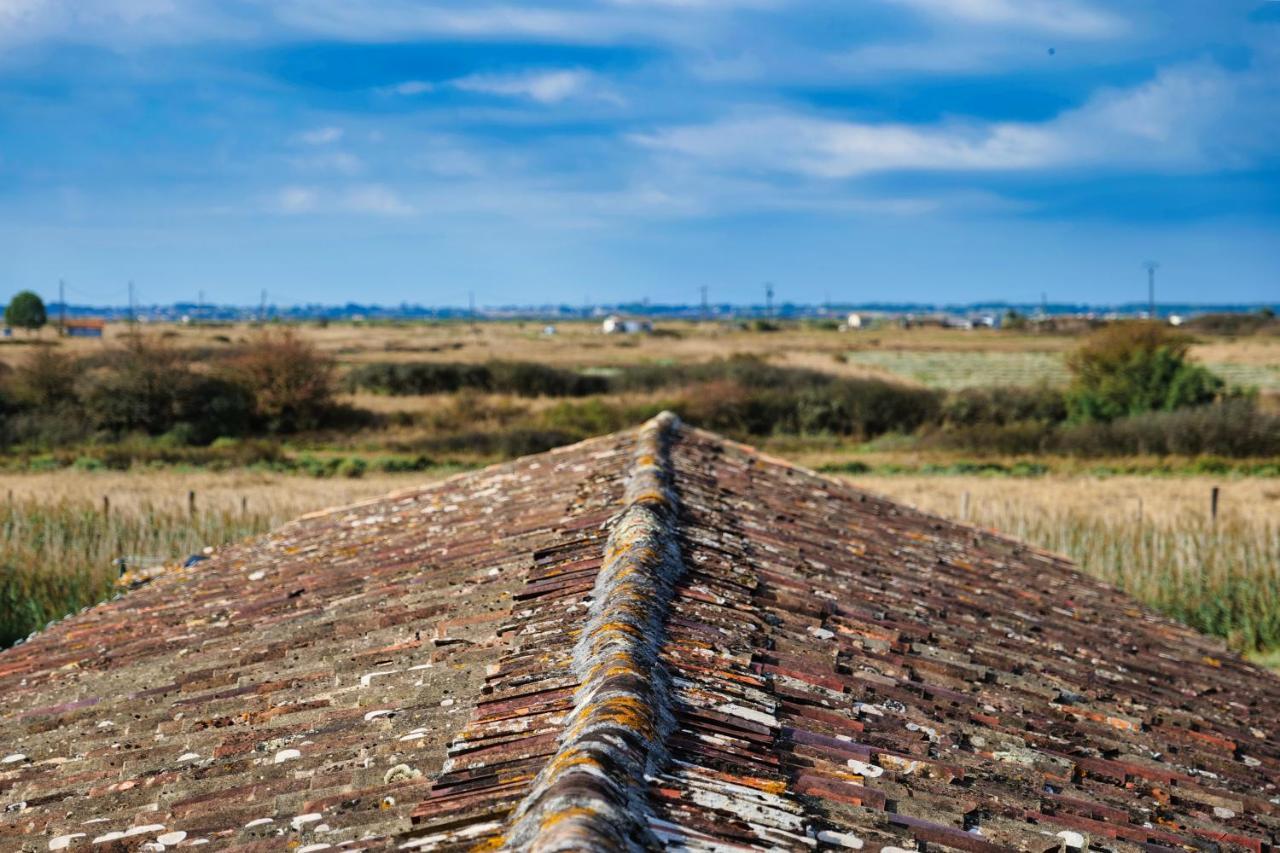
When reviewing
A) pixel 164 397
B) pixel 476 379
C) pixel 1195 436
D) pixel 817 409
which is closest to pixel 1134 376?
pixel 1195 436

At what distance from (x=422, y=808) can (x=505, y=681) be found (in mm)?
Result: 863

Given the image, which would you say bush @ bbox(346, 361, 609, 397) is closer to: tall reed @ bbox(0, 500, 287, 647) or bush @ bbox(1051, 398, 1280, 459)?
bush @ bbox(1051, 398, 1280, 459)

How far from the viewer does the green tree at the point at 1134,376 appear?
42.7 meters

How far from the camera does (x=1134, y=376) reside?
44.6 metres

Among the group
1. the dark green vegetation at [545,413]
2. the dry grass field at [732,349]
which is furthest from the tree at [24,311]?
the dark green vegetation at [545,413]

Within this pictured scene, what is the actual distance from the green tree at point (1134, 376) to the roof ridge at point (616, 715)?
4208 centimetres

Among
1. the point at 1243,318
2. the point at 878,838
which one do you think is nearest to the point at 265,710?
the point at 878,838

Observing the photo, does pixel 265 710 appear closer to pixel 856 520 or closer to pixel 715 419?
pixel 856 520

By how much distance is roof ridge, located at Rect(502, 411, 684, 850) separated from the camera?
2.52 metres

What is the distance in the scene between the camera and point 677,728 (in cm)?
335

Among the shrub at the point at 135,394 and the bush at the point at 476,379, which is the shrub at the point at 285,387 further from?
the bush at the point at 476,379

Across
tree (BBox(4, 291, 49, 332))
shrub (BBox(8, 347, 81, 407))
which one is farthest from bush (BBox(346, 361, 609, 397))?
tree (BBox(4, 291, 49, 332))

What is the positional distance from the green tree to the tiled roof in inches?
1545

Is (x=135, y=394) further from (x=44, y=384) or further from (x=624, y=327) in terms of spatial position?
(x=624, y=327)
